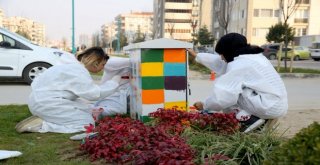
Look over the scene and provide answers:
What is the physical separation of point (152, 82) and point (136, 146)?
160 cm

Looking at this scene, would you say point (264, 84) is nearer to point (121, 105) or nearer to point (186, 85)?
point (186, 85)

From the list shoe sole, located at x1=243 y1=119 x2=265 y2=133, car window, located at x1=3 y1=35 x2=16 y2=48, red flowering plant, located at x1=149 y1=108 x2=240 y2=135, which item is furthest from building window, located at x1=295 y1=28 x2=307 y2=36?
red flowering plant, located at x1=149 y1=108 x2=240 y2=135

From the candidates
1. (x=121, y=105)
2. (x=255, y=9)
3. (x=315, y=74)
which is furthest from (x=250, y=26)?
(x=121, y=105)

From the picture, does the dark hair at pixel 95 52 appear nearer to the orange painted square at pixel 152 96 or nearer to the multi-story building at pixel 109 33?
the orange painted square at pixel 152 96

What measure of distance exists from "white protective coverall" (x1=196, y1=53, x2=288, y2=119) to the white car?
27.0 feet

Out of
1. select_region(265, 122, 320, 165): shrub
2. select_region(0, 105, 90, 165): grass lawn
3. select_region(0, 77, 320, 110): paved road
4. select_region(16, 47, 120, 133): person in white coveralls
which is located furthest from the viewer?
select_region(0, 77, 320, 110): paved road

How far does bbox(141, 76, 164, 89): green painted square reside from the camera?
4.83m

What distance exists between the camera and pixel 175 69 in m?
4.91

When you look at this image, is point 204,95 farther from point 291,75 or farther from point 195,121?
point 291,75

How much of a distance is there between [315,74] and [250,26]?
137 feet

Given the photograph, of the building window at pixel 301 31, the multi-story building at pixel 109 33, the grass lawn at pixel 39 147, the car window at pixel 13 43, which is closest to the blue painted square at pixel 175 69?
the grass lawn at pixel 39 147

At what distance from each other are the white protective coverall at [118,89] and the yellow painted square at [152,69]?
1.06 m

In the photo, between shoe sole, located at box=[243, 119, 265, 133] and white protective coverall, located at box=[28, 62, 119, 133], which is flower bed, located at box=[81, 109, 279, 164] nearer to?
shoe sole, located at box=[243, 119, 265, 133]

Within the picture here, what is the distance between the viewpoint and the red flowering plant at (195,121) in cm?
398
